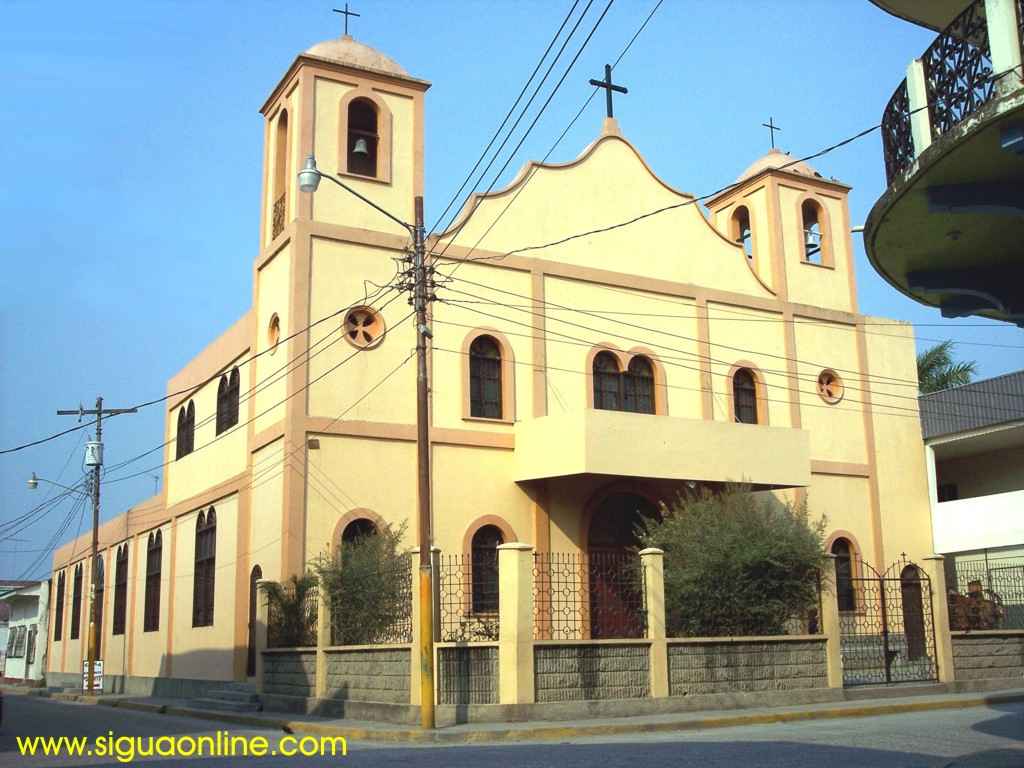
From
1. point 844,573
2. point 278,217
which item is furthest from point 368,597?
point 844,573

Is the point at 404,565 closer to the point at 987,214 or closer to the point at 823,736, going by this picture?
the point at 823,736

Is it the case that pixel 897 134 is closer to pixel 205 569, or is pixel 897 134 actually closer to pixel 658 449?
pixel 658 449

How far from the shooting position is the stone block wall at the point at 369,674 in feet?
51.5

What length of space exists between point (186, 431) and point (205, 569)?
4901mm

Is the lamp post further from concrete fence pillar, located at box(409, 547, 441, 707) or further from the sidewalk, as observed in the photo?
the sidewalk

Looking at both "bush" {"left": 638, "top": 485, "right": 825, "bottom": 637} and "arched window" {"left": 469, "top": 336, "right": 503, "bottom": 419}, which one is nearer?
"bush" {"left": 638, "top": 485, "right": 825, "bottom": 637}

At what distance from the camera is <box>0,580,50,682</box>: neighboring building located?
45125 millimetres

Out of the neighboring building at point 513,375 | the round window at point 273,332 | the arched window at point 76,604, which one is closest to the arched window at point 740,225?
the neighboring building at point 513,375

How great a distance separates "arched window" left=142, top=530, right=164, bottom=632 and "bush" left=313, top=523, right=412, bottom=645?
1166 cm

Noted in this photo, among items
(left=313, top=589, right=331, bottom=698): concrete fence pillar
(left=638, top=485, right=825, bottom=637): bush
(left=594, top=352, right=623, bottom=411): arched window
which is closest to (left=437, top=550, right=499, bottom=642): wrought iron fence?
(left=313, top=589, right=331, bottom=698): concrete fence pillar

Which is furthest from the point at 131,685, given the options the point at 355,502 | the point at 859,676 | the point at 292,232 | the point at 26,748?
the point at 859,676

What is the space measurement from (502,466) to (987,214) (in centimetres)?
1467

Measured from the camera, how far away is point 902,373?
2825 centimetres

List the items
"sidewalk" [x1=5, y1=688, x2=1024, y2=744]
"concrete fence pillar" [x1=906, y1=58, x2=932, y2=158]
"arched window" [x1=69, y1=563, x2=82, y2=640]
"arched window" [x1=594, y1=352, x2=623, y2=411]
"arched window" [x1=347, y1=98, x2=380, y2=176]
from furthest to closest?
"arched window" [x1=69, y1=563, x2=82, y2=640], "arched window" [x1=594, y1=352, x2=623, y2=411], "arched window" [x1=347, y1=98, x2=380, y2=176], "sidewalk" [x1=5, y1=688, x2=1024, y2=744], "concrete fence pillar" [x1=906, y1=58, x2=932, y2=158]
